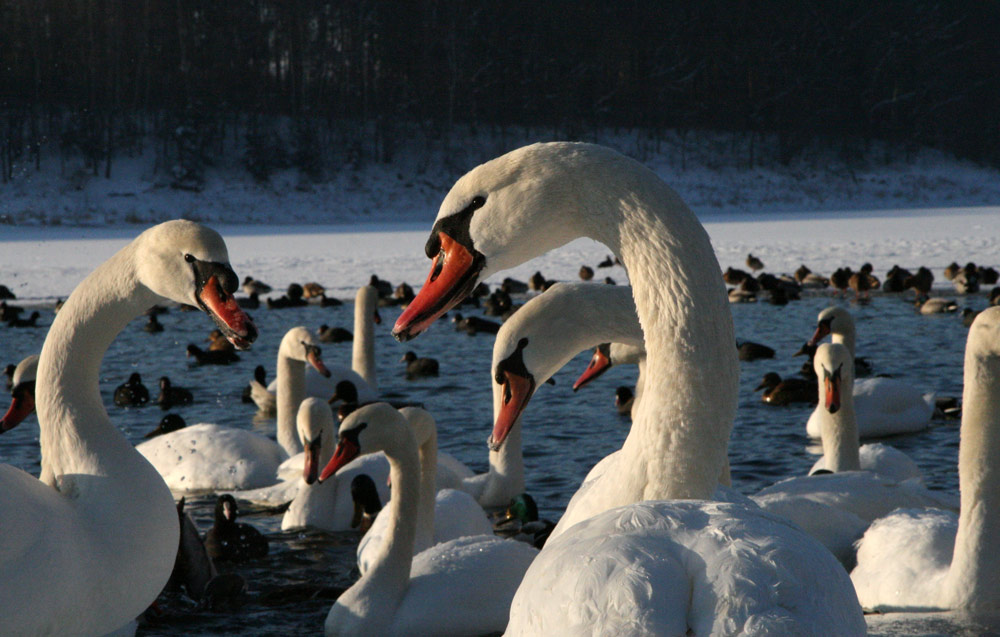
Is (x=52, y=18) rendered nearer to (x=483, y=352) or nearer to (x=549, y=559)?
(x=483, y=352)

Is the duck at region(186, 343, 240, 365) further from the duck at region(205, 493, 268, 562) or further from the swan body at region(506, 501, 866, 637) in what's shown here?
the swan body at region(506, 501, 866, 637)

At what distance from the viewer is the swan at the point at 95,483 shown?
3.16m

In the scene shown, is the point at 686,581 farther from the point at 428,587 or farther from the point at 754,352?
the point at 754,352

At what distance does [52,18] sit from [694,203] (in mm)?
24535

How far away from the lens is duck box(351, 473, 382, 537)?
6688 millimetres

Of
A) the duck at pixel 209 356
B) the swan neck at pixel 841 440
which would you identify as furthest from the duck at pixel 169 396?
the swan neck at pixel 841 440

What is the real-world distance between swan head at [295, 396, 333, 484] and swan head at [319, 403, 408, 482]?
895 millimetres

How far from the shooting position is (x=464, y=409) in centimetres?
975

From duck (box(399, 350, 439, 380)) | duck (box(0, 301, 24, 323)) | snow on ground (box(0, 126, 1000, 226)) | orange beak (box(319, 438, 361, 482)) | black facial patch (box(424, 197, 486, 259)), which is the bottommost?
duck (box(399, 350, 439, 380))

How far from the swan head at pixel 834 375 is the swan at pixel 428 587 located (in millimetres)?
2671

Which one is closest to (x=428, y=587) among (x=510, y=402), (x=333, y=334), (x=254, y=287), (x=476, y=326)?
(x=510, y=402)

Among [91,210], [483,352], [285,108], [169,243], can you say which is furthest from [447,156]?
[169,243]

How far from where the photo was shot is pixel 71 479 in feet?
11.7

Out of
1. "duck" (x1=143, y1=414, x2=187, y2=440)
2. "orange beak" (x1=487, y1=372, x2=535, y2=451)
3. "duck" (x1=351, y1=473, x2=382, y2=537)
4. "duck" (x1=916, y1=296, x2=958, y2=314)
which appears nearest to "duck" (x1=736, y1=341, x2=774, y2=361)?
"duck" (x1=916, y1=296, x2=958, y2=314)
